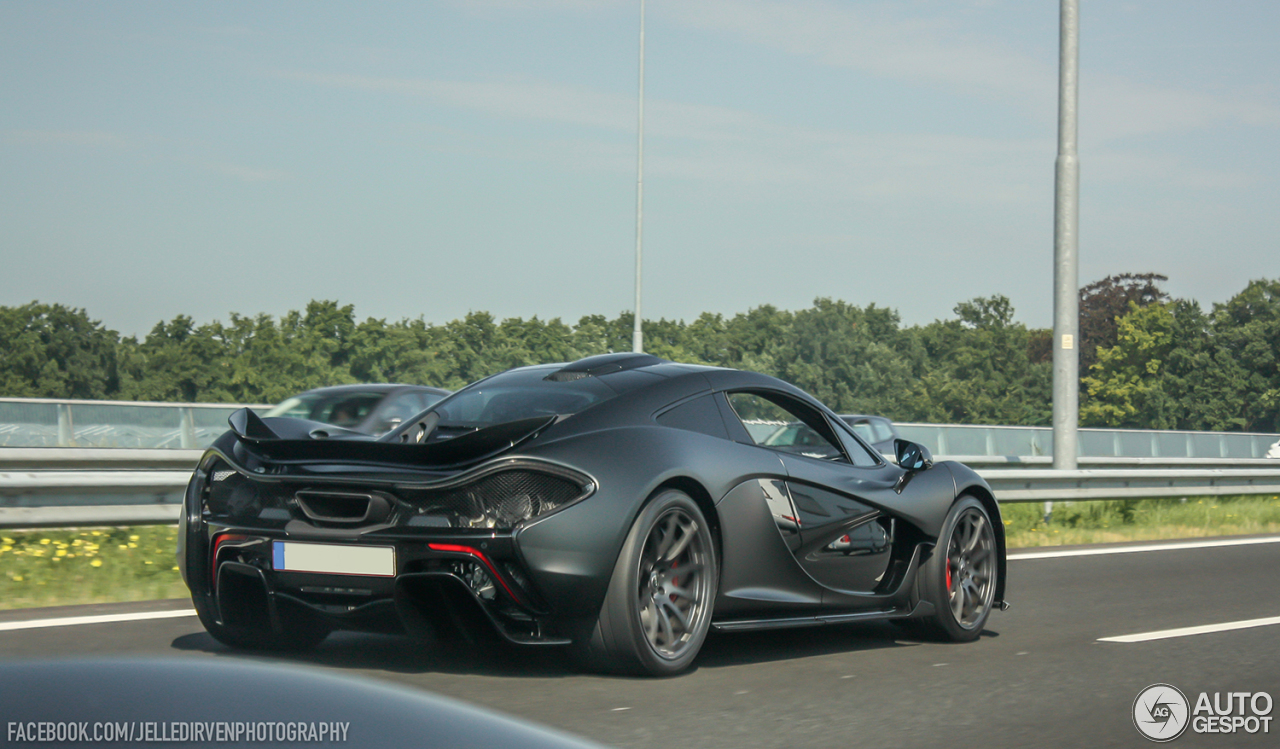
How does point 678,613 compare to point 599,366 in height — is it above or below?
below

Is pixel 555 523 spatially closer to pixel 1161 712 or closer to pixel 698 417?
pixel 698 417

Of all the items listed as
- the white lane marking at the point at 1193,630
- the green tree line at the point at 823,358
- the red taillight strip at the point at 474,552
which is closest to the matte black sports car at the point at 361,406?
the white lane marking at the point at 1193,630

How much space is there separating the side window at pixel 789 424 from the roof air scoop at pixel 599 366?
42 cm

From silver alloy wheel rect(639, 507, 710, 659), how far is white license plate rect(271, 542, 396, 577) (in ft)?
3.06

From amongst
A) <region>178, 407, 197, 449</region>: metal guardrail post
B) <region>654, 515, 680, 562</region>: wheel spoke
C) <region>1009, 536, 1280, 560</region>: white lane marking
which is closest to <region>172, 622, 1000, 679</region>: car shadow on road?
<region>654, 515, 680, 562</region>: wheel spoke

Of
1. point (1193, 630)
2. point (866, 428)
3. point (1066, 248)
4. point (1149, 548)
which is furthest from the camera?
point (866, 428)

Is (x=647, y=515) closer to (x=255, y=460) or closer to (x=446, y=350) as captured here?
(x=255, y=460)

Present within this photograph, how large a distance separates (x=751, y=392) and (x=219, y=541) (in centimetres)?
229

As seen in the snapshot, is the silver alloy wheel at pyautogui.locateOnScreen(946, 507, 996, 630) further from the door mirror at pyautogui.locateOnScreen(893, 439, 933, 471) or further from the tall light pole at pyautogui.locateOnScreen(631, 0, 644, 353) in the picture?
the tall light pole at pyautogui.locateOnScreen(631, 0, 644, 353)

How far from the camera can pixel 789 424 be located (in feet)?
22.8

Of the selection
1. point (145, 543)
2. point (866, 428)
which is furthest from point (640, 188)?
point (145, 543)

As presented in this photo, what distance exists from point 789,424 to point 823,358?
107821mm

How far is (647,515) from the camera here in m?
5.27

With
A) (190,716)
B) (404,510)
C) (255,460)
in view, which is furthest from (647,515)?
(190,716)
